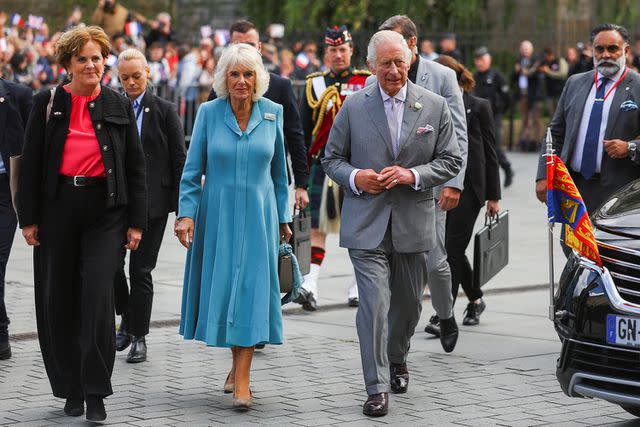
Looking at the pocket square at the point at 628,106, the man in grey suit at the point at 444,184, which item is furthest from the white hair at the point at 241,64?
the pocket square at the point at 628,106

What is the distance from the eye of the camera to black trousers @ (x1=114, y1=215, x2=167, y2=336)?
27.8 ft

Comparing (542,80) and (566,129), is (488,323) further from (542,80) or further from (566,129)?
(542,80)

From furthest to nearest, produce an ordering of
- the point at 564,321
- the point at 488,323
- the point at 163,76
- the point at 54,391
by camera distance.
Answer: the point at 163,76
the point at 488,323
the point at 54,391
the point at 564,321

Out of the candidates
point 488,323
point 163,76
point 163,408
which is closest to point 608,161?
point 488,323

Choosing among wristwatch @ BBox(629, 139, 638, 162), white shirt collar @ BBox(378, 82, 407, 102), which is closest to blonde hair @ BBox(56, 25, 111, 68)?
white shirt collar @ BBox(378, 82, 407, 102)

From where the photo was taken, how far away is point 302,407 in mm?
7129

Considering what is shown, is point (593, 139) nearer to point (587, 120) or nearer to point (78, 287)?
point (587, 120)

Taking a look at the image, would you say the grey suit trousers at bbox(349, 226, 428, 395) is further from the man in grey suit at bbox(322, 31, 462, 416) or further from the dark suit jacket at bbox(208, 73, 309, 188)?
the dark suit jacket at bbox(208, 73, 309, 188)

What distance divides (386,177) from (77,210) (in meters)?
1.53

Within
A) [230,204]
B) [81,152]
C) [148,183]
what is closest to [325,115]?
[148,183]

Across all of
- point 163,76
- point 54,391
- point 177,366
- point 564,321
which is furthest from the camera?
point 163,76

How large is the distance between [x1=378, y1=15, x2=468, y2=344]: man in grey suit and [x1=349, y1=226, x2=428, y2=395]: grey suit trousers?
0.90m

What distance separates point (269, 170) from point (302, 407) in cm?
125

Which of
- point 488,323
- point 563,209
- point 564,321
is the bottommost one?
point 488,323
